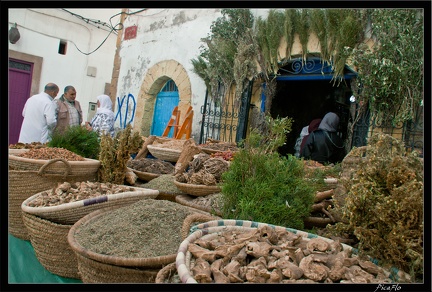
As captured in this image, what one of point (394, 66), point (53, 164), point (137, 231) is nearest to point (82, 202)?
point (137, 231)

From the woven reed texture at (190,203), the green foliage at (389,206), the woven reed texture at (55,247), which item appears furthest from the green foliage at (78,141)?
the green foliage at (389,206)

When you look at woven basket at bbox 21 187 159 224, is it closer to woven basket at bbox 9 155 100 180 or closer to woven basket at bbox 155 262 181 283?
woven basket at bbox 9 155 100 180

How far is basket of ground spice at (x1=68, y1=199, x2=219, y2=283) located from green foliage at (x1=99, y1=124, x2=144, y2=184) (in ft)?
2.55

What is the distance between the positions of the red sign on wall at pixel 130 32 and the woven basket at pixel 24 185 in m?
6.73

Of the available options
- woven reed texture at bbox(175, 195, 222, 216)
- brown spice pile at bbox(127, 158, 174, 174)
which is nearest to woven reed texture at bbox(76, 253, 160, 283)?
woven reed texture at bbox(175, 195, 222, 216)

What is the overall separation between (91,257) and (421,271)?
156 centimetres

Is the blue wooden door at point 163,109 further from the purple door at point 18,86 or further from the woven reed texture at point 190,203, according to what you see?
the woven reed texture at point 190,203

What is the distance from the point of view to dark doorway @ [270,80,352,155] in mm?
7617

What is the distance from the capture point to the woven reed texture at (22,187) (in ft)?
9.55

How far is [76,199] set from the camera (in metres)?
2.62
